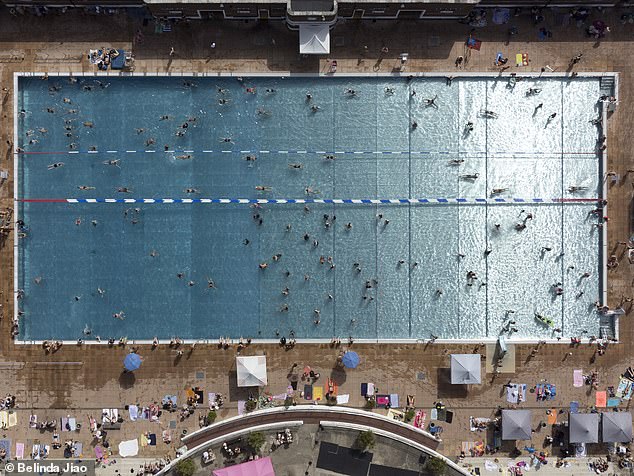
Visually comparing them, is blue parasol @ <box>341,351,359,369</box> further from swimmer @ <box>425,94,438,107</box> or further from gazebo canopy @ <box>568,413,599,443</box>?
swimmer @ <box>425,94,438,107</box>

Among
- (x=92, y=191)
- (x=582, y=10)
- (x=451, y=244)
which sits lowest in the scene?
(x=451, y=244)

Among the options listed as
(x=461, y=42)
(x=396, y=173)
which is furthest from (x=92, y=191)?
(x=461, y=42)

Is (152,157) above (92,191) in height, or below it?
above

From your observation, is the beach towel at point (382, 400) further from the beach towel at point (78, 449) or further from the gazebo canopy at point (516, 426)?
the beach towel at point (78, 449)

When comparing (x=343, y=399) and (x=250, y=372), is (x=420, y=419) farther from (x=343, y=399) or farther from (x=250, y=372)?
(x=250, y=372)

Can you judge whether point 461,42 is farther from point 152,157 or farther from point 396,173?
point 152,157

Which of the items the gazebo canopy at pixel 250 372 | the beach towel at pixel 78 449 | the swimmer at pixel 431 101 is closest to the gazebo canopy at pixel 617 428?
the gazebo canopy at pixel 250 372

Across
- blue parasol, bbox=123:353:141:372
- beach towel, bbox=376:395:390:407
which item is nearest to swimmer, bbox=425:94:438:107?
beach towel, bbox=376:395:390:407
